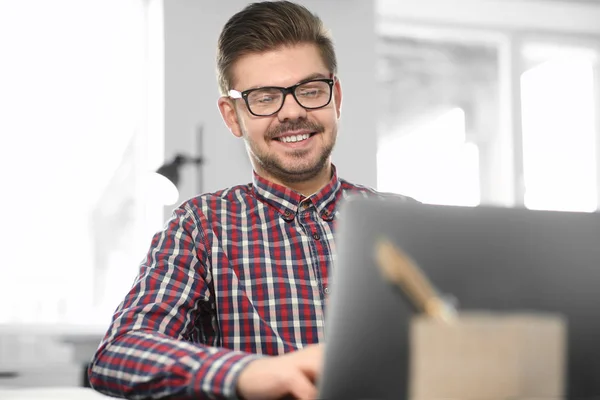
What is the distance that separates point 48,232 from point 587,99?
354 cm

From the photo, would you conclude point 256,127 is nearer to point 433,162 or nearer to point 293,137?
point 293,137

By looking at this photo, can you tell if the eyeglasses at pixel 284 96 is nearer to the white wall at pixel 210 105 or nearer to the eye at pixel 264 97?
the eye at pixel 264 97

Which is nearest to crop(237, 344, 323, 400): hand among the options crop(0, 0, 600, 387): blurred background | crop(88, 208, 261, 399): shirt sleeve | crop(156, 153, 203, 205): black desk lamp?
crop(88, 208, 261, 399): shirt sleeve

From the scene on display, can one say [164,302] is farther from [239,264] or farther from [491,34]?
[491,34]

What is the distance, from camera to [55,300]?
3.94 meters

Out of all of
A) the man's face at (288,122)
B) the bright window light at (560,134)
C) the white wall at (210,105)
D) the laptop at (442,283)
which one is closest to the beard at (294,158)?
the man's face at (288,122)

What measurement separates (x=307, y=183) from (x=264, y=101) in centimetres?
19

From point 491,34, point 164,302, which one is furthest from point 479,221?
point 491,34

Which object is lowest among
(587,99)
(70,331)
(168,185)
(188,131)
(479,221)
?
(70,331)

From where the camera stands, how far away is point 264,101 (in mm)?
1500

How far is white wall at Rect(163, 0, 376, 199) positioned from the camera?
3.93 m

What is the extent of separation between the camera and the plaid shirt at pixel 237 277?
1204mm

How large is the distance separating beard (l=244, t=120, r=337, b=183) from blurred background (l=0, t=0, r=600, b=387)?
7.10ft

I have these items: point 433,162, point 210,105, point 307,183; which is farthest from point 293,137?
point 433,162
